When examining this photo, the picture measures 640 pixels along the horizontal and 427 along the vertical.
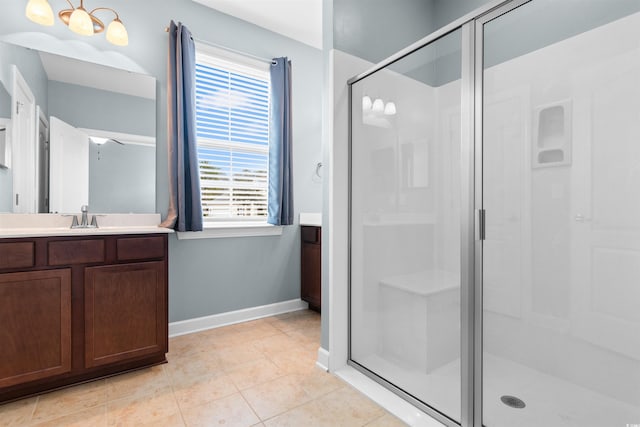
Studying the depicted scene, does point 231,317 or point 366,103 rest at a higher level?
point 366,103

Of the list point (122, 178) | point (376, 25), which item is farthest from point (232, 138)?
point (376, 25)

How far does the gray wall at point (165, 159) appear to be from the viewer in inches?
99.9

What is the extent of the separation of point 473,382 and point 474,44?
1.47 m

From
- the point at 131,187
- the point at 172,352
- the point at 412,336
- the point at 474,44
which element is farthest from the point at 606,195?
the point at 131,187

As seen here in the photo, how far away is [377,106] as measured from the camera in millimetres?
2004

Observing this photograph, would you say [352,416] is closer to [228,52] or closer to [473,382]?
[473,382]

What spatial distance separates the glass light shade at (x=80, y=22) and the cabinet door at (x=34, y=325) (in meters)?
1.50

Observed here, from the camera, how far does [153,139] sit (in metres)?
2.58

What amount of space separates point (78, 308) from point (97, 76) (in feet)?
5.31

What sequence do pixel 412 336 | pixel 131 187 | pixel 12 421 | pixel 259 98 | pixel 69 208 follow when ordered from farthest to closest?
1. pixel 259 98
2. pixel 131 187
3. pixel 69 208
4. pixel 412 336
5. pixel 12 421

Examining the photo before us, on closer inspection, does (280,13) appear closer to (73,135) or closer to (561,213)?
(73,135)

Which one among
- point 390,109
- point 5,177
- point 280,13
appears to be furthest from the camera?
point 280,13

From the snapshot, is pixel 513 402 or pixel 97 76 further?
pixel 97 76

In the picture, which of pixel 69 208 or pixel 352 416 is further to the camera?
pixel 69 208
